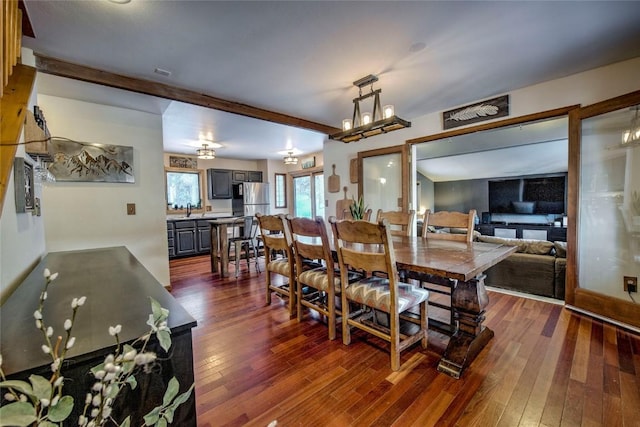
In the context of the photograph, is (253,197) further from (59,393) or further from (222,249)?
(59,393)

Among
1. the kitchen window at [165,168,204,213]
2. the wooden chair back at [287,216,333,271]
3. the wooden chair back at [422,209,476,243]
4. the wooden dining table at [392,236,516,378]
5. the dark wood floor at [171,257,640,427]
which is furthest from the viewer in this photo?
the kitchen window at [165,168,204,213]

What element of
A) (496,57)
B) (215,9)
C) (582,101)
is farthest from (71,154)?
(582,101)

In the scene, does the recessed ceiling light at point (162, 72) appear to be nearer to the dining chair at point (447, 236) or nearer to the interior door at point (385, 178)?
the dining chair at point (447, 236)

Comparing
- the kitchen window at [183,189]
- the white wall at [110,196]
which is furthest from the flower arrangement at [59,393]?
the kitchen window at [183,189]

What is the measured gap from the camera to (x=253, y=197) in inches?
274

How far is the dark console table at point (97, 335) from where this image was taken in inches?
25.7

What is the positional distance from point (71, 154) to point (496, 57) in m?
4.30

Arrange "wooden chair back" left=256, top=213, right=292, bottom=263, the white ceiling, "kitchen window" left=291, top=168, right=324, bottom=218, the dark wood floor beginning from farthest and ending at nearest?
"kitchen window" left=291, top=168, right=324, bottom=218 < "wooden chair back" left=256, top=213, right=292, bottom=263 < the white ceiling < the dark wood floor

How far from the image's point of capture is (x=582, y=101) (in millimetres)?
2707

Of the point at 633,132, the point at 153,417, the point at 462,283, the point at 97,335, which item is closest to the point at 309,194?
the point at 462,283

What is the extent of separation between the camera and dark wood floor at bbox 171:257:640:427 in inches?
56.3

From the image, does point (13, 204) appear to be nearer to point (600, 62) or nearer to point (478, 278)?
point (478, 278)

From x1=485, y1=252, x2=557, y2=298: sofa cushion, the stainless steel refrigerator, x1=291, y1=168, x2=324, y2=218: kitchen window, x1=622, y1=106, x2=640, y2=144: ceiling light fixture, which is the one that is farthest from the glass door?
x1=622, y1=106, x2=640, y2=144: ceiling light fixture

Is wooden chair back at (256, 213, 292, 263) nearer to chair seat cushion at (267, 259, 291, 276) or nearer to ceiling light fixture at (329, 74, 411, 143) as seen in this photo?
chair seat cushion at (267, 259, 291, 276)
